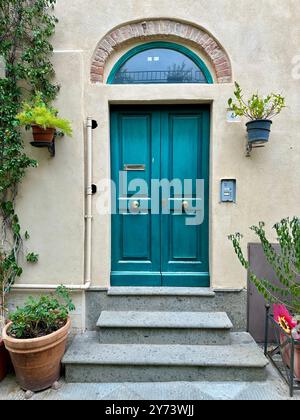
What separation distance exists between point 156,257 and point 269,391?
1.64 metres

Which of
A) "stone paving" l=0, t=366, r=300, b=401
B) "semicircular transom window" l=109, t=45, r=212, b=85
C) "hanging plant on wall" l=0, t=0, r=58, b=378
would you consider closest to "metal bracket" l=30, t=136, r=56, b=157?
"hanging plant on wall" l=0, t=0, r=58, b=378

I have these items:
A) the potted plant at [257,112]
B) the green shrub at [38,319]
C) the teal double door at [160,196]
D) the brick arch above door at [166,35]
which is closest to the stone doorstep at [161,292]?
the teal double door at [160,196]

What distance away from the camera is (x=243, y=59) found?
9.46 ft

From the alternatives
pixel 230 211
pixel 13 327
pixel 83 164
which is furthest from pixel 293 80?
pixel 13 327

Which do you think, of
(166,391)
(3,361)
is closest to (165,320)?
(166,391)

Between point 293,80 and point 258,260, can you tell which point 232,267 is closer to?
point 258,260

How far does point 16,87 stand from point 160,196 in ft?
6.45

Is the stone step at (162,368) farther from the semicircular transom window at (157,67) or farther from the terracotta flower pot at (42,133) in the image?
the semicircular transom window at (157,67)

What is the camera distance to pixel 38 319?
2436 mm

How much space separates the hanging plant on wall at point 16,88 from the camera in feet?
8.93

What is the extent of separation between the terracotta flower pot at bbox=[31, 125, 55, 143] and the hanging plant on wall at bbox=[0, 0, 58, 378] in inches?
7.5

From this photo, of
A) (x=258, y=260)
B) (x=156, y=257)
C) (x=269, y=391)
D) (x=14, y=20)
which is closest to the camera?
(x=269, y=391)

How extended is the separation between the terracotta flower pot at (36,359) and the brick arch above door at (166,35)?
2.70m

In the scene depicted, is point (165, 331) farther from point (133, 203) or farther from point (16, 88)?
point (16, 88)
